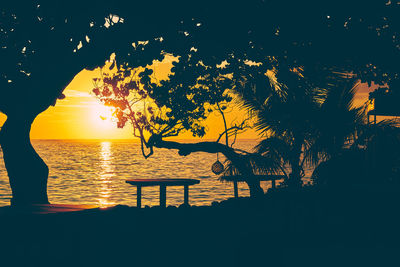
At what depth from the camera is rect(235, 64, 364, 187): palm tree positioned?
466 inches

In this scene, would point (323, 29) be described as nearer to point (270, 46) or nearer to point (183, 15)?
point (270, 46)

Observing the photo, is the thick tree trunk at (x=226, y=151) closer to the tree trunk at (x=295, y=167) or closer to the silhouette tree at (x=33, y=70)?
the tree trunk at (x=295, y=167)

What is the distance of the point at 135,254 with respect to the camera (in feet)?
20.9

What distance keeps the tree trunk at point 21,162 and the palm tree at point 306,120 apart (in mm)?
5721

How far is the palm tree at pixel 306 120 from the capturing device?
11.8m

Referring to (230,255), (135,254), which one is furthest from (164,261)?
(230,255)

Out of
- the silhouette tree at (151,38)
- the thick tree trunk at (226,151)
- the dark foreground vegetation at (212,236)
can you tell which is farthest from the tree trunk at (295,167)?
the dark foreground vegetation at (212,236)

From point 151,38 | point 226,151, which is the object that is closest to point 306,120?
point 226,151

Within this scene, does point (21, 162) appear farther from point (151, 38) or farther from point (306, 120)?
point (306, 120)

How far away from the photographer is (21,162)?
9906 millimetres

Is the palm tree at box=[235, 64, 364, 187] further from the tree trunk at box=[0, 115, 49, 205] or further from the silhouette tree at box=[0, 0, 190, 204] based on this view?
the tree trunk at box=[0, 115, 49, 205]

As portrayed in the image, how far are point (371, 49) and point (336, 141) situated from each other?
11.5ft

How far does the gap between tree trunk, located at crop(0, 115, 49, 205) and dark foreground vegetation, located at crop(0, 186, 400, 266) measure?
185cm

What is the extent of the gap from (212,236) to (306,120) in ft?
20.3
